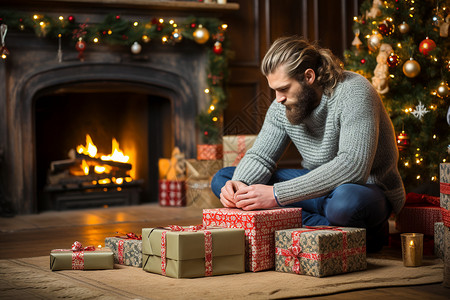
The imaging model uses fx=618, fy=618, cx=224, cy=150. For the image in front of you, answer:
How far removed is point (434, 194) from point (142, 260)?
5.09 feet

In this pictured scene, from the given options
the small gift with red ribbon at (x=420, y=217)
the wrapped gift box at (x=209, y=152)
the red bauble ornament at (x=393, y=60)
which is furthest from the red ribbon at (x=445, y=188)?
the wrapped gift box at (x=209, y=152)

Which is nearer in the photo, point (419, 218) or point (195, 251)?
point (195, 251)

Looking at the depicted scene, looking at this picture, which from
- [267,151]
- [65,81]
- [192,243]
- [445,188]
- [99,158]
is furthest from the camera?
[99,158]

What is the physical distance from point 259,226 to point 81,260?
2.15 feet

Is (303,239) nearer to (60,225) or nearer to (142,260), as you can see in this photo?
(142,260)

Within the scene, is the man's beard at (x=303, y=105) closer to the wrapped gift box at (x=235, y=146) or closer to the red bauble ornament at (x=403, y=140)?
the red bauble ornament at (x=403, y=140)

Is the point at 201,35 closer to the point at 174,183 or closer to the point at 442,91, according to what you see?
the point at 174,183

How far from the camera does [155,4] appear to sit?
15.5 feet

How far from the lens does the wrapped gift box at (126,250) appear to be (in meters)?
2.27

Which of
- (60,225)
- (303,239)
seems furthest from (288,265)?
(60,225)

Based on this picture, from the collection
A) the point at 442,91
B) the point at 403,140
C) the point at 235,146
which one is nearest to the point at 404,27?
the point at 442,91

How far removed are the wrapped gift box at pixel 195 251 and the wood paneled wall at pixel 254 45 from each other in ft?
10.5

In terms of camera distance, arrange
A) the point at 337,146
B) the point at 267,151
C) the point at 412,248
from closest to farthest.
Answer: the point at 412,248, the point at 337,146, the point at 267,151

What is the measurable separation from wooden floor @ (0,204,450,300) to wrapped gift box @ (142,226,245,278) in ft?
1.34
